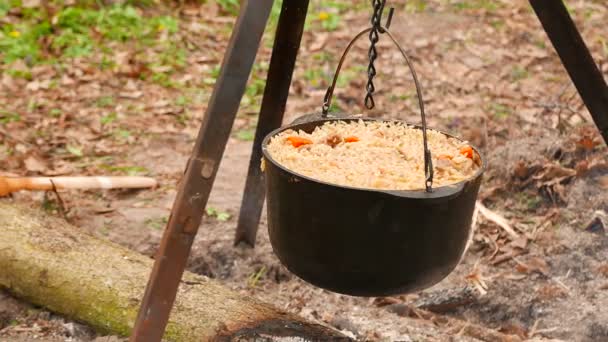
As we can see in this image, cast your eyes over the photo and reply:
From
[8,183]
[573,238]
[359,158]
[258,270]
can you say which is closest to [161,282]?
[359,158]

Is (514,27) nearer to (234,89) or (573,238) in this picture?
(573,238)

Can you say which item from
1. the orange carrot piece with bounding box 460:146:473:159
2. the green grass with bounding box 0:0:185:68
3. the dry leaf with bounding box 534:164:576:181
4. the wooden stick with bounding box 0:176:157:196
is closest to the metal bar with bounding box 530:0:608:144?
the orange carrot piece with bounding box 460:146:473:159

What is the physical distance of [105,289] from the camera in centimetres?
280

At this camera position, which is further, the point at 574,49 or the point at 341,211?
the point at 574,49

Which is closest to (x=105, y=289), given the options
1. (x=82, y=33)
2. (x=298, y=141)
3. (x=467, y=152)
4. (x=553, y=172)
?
(x=298, y=141)

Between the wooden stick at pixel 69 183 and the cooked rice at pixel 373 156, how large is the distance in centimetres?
174

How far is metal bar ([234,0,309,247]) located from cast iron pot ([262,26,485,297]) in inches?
35.3

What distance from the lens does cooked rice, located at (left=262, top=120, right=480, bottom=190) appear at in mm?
2158

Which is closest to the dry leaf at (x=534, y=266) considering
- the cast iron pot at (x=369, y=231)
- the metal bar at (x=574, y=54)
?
the metal bar at (x=574, y=54)

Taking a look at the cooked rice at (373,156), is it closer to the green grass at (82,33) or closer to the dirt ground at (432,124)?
the dirt ground at (432,124)

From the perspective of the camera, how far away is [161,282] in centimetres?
201

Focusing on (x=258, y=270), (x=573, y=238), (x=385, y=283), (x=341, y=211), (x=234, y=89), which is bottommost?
(x=258, y=270)

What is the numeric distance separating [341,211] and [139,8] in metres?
5.24

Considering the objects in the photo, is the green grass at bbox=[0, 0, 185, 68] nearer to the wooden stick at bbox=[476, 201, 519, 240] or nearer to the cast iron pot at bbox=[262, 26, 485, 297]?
the wooden stick at bbox=[476, 201, 519, 240]
